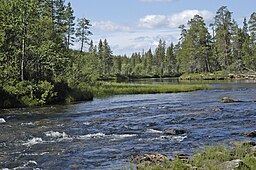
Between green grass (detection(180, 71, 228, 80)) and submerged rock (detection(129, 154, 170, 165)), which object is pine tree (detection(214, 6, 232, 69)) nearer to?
green grass (detection(180, 71, 228, 80))

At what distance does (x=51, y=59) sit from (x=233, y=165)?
3686 cm

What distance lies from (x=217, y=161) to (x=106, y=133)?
1057 cm

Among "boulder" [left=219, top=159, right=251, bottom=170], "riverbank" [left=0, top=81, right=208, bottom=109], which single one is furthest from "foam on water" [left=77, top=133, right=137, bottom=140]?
"riverbank" [left=0, top=81, right=208, bottom=109]

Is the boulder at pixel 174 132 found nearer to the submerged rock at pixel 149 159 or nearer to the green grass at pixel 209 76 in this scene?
the submerged rock at pixel 149 159

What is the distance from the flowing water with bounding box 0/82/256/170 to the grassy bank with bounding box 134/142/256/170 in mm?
2034

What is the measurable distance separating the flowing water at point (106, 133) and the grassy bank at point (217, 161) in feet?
6.67

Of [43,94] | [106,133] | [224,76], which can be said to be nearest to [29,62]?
[43,94]

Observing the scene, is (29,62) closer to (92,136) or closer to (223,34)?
(92,136)

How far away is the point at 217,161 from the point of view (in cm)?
1366

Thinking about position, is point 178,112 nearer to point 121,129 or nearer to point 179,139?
point 121,129

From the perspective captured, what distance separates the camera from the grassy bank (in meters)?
12.3

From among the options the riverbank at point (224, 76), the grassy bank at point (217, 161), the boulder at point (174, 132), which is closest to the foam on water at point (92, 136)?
the boulder at point (174, 132)

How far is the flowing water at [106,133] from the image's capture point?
55.2 feet

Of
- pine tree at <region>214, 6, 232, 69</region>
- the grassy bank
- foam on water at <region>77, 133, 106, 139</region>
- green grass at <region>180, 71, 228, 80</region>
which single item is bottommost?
foam on water at <region>77, 133, 106, 139</region>
